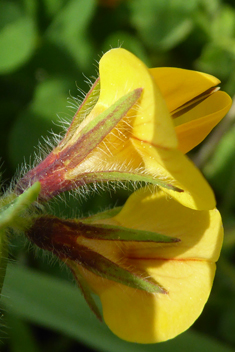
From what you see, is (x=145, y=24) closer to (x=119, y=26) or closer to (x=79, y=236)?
(x=119, y=26)

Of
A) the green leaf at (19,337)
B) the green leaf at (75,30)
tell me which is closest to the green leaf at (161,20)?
the green leaf at (75,30)

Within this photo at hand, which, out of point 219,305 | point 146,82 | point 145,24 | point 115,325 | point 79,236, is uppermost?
point 146,82

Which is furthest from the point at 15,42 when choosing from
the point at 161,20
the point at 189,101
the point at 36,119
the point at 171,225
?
the point at 171,225

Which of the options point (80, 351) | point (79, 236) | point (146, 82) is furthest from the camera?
point (80, 351)

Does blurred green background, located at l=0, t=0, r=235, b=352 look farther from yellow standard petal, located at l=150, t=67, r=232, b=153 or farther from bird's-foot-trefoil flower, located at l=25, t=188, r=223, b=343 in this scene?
yellow standard petal, located at l=150, t=67, r=232, b=153

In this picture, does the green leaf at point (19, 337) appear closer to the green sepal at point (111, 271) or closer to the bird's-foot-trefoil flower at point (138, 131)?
the green sepal at point (111, 271)

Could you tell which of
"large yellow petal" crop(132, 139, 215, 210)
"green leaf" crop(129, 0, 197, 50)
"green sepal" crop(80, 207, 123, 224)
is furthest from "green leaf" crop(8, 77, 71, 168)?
"large yellow petal" crop(132, 139, 215, 210)

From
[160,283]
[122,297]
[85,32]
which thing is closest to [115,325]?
[122,297]
